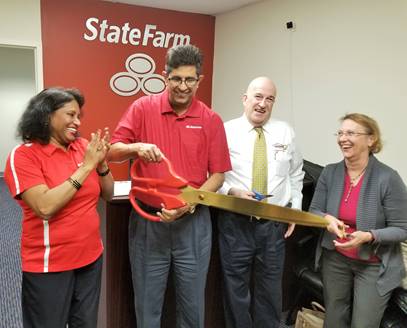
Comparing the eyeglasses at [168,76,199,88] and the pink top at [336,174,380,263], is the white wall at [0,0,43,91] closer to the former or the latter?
the eyeglasses at [168,76,199,88]

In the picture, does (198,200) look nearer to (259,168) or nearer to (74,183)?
(74,183)

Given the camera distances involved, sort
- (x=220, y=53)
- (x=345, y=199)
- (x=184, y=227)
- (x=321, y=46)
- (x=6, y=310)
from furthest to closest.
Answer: (x=220, y=53) → (x=321, y=46) → (x=6, y=310) → (x=345, y=199) → (x=184, y=227)

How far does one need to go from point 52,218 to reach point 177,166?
1.76 feet

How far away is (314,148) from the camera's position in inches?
130

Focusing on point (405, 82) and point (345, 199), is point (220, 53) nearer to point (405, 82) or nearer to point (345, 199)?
point (405, 82)

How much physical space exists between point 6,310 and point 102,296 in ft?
3.26

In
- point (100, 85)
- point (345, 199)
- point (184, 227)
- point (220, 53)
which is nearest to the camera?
point (184, 227)

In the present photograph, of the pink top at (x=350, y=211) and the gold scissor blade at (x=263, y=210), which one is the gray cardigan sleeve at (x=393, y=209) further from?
the gold scissor blade at (x=263, y=210)

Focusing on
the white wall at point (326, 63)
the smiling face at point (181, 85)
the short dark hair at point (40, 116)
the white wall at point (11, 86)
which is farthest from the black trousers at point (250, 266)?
the white wall at point (11, 86)

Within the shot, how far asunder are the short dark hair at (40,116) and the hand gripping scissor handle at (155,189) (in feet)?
1.25

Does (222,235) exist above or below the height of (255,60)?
below

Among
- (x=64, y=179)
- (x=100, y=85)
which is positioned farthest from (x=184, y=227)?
(x=100, y=85)

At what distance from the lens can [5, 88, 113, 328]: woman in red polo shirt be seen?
4.19 feet

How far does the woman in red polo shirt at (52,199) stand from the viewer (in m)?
1.28
